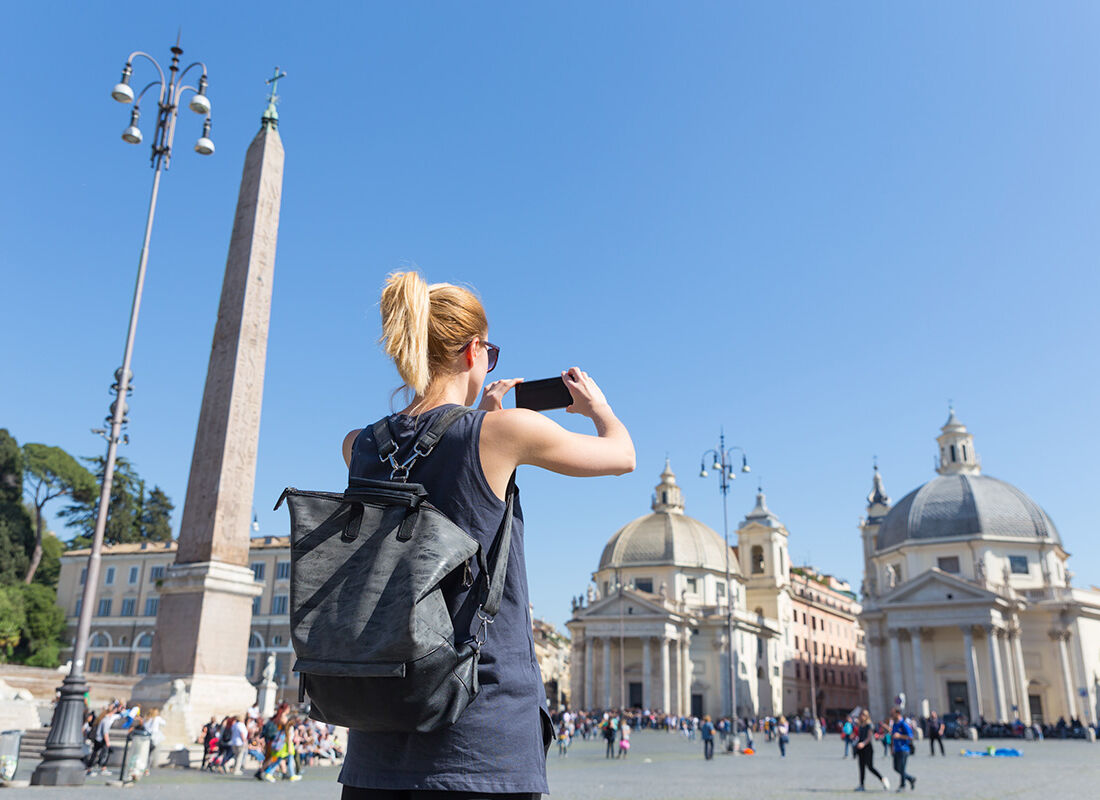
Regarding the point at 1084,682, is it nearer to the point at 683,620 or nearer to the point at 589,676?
the point at 683,620

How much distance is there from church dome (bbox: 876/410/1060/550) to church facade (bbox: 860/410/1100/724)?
0.30 feet

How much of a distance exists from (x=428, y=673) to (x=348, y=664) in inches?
5.7

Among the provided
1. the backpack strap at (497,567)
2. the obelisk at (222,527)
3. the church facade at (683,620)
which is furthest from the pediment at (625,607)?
the backpack strap at (497,567)

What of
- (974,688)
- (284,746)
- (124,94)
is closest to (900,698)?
(974,688)

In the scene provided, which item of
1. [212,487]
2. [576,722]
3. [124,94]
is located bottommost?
[576,722]

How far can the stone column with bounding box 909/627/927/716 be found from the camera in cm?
5541

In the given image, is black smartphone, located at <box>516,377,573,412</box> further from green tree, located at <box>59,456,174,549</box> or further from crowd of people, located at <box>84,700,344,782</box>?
green tree, located at <box>59,456,174,549</box>

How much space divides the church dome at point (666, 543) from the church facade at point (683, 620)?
0.10m

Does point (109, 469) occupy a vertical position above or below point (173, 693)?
above

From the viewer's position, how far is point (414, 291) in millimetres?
2051

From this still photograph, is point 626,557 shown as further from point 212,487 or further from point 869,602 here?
point 212,487

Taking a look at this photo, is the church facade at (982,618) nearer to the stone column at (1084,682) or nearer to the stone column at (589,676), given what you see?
the stone column at (1084,682)

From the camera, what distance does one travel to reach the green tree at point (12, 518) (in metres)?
52.9

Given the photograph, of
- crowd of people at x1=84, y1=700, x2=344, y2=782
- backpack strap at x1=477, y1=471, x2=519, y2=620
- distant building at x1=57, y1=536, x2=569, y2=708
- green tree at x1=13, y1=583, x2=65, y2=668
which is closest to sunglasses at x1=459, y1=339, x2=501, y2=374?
backpack strap at x1=477, y1=471, x2=519, y2=620
